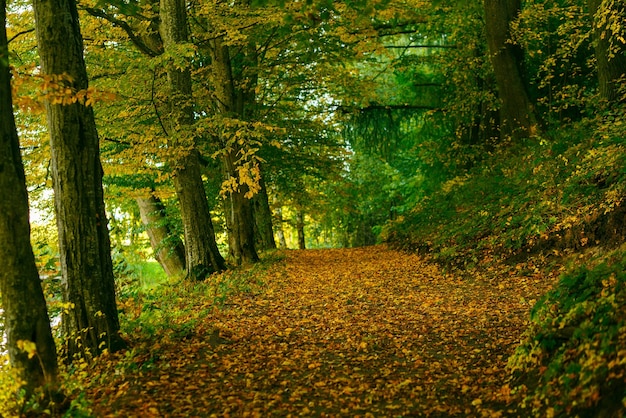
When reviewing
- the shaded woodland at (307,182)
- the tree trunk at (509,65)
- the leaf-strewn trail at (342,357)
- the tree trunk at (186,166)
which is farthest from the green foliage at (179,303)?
the tree trunk at (509,65)

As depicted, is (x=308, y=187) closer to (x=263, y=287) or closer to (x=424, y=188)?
(x=424, y=188)

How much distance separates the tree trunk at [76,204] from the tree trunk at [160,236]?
11.7 meters

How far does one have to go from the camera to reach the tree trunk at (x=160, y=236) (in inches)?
717

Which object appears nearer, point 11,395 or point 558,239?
point 11,395

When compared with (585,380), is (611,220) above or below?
above

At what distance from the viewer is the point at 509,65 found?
45.3ft

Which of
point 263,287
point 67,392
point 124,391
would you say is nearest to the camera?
point 67,392

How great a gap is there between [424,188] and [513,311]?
1497 centimetres

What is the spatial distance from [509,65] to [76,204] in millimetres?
11156

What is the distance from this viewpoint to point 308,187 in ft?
75.7

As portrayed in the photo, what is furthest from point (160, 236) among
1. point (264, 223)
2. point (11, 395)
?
point (11, 395)

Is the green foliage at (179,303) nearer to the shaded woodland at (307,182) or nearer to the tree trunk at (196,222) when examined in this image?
the shaded woodland at (307,182)

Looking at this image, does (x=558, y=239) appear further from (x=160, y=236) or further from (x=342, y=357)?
(x=160, y=236)

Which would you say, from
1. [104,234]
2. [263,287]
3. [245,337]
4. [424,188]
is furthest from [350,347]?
[424,188]
